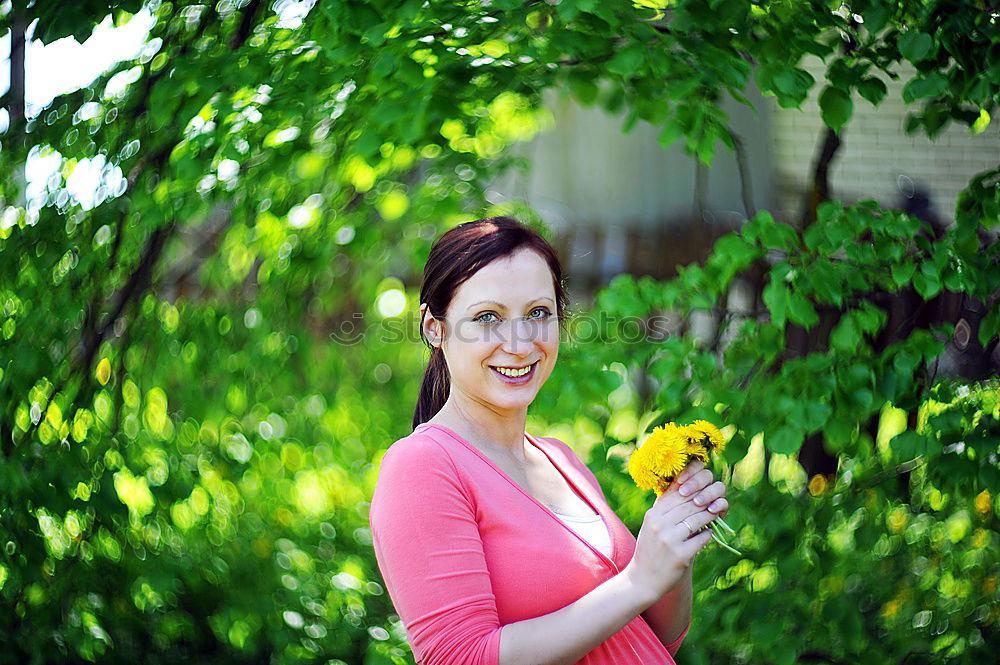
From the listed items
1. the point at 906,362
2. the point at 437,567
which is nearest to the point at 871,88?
the point at 906,362

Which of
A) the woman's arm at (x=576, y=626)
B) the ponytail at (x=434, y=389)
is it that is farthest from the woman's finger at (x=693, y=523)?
the ponytail at (x=434, y=389)

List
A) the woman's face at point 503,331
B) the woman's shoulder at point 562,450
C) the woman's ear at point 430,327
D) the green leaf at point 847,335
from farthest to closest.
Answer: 1. the green leaf at point 847,335
2. the woman's shoulder at point 562,450
3. the woman's ear at point 430,327
4. the woman's face at point 503,331

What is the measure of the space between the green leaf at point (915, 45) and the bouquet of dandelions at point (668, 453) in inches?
45.7

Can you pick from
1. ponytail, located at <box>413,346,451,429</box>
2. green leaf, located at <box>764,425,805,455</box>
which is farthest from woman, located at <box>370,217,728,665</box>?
green leaf, located at <box>764,425,805,455</box>

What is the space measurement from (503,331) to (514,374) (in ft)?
0.30

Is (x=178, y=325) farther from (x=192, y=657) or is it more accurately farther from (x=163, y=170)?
(x=192, y=657)

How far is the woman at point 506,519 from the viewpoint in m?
1.36

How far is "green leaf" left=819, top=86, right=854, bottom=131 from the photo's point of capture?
2330mm

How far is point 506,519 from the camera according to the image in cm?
145

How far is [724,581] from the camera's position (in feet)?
9.29

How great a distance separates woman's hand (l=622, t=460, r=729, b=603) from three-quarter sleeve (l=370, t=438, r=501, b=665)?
0.75 feet

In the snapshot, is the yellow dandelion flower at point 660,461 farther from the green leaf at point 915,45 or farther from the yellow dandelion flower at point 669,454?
the green leaf at point 915,45

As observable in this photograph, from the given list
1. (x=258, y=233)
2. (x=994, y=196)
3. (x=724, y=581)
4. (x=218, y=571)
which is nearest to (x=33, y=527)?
(x=218, y=571)

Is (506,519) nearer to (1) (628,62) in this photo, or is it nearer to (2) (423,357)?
(1) (628,62)
